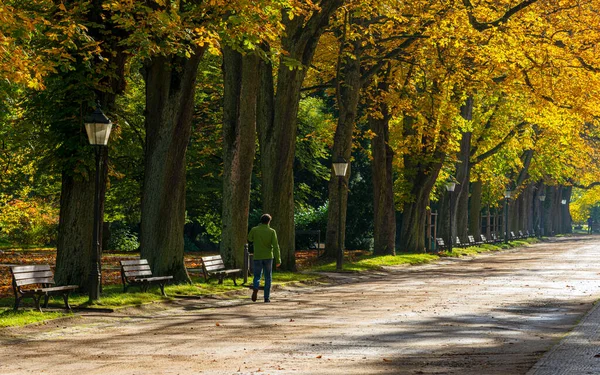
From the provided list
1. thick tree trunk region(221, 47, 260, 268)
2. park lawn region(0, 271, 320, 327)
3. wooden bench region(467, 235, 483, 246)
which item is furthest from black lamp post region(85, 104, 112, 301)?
wooden bench region(467, 235, 483, 246)

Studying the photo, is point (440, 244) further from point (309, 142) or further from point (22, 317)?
point (22, 317)

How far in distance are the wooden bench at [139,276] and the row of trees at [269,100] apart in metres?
0.88

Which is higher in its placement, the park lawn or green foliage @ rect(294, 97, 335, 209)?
green foliage @ rect(294, 97, 335, 209)

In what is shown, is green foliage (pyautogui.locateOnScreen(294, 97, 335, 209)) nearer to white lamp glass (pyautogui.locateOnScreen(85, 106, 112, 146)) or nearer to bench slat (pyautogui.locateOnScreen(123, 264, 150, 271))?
bench slat (pyautogui.locateOnScreen(123, 264, 150, 271))

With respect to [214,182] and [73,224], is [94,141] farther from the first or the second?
[214,182]

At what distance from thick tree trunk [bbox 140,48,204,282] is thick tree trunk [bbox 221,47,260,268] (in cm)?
352

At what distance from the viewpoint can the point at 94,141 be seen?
2028cm

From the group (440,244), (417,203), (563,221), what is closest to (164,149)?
(417,203)

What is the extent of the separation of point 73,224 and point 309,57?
12.5 metres

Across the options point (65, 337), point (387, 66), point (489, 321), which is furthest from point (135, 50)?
point (387, 66)

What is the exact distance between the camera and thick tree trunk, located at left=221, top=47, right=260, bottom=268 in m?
28.0

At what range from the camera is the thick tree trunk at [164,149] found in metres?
24.1

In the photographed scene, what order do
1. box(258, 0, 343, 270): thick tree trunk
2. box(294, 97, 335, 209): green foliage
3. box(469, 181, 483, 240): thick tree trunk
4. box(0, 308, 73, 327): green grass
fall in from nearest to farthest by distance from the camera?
1. box(0, 308, 73, 327): green grass
2. box(258, 0, 343, 270): thick tree trunk
3. box(294, 97, 335, 209): green foliage
4. box(469, 181, 483, 240): thick tree trunk

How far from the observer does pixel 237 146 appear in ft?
91.9
